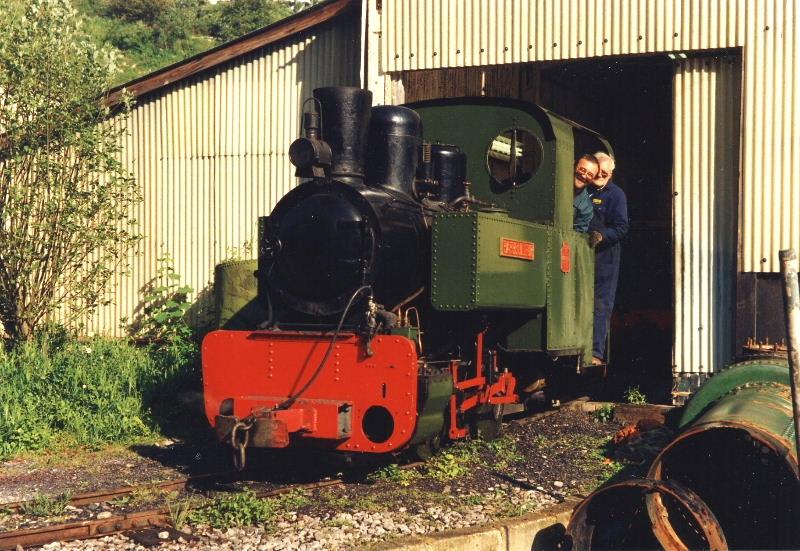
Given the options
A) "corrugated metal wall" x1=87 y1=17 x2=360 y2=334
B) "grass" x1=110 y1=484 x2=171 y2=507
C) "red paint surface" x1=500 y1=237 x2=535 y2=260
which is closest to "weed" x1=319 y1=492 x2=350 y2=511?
"grass" x1=110 y1=484 x2=171 y2=507

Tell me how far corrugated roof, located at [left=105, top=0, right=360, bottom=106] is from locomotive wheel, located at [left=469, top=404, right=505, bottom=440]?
5.25 meters

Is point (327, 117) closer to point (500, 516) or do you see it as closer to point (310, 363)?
point (310, 363)

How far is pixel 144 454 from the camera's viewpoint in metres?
7.80

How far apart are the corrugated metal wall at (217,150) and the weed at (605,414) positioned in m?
4.43

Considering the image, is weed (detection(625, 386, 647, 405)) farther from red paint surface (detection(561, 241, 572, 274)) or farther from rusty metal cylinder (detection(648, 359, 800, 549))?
rusty metal cylinder (detection(648, 359, 800, 549))

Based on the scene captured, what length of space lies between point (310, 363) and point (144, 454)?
2090 mm

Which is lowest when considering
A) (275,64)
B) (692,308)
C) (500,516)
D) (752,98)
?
(500,516)

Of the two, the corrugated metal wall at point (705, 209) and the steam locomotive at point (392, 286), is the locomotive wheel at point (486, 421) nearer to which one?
the steam locomotive at point (392, 286)

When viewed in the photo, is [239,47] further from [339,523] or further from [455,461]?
[339,523]

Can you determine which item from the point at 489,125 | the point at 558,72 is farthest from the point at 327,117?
the point at 558,72

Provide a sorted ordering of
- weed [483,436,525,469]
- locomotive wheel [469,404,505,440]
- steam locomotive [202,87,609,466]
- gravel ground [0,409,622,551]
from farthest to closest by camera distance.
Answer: locomotive wheel [469,404,505,440]
weed [483,436,525,469]
steam locomotive [202,87,609,466]
gravel ground [0,409,622,551]

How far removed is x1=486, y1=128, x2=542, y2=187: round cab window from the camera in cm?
798

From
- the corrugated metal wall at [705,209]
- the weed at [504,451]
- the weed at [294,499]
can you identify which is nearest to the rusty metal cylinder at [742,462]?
the weed at [504,451]

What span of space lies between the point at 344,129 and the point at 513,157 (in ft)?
5.41
